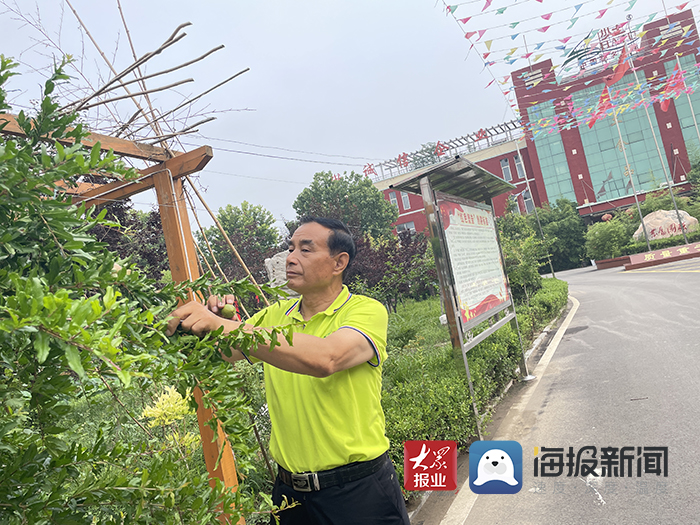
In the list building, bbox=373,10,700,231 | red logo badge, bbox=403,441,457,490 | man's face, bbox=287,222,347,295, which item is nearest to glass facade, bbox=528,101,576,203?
building, bbox=373,10,700,231

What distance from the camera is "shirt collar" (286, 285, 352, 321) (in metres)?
2.23

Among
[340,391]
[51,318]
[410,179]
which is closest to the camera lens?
[51,318]

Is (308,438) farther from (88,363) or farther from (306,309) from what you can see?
(88,363)

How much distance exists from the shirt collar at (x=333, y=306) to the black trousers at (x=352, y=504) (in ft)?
2.28

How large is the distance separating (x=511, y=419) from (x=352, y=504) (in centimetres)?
417

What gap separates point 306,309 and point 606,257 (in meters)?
34.3

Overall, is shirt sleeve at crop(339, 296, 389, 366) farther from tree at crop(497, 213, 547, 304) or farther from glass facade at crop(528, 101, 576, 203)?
glass facade at crop(528, 101, 576, 203)

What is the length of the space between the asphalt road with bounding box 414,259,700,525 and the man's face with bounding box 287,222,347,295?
2445 millimetres

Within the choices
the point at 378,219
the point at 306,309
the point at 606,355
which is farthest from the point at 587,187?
the point at 306,309

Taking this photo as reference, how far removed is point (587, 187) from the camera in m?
40.0

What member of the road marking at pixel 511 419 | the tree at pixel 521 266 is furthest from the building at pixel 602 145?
the road marking at pixel 511 419

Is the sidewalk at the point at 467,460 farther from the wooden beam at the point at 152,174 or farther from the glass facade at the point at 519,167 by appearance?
the glass facade at the point at 519,167

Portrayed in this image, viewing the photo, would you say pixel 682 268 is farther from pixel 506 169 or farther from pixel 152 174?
pixel 506 169

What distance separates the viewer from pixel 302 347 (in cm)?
154
